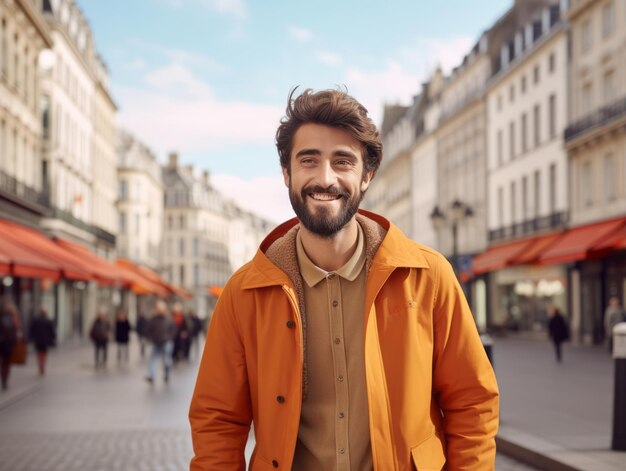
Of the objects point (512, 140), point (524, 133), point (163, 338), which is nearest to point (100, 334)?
point (163, 338)

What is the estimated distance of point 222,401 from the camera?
3.15 metres

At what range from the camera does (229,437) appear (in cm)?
314

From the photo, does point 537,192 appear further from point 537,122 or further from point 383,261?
point 383,261

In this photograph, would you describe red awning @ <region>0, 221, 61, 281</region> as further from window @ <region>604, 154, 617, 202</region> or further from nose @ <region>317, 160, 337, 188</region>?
window @ <region>604, 154, 617, 202</region>

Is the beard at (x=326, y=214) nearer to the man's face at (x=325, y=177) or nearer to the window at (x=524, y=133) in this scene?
the man's face at (x=325, y=177)

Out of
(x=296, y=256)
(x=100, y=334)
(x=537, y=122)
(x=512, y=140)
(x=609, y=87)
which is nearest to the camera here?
(x=296, y=256)

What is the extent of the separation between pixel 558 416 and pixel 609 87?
85.8 ft

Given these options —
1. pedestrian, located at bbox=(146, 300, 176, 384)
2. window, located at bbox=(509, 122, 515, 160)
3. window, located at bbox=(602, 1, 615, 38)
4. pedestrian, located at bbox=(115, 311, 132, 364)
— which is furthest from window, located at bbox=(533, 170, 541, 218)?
pedestrian, located at bbox=(146, 300, 176, 384)

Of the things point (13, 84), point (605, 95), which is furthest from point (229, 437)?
point (605, 95)

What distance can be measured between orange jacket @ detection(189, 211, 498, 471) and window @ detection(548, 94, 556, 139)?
133 ft

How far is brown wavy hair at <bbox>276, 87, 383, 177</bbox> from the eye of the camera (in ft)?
10.0

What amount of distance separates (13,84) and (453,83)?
3493cm

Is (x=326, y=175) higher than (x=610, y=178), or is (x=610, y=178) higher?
(x=610, y=178)

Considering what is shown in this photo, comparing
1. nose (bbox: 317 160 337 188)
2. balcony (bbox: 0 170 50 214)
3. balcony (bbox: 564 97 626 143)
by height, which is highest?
balcony (bbox: 564 97 626 143)
